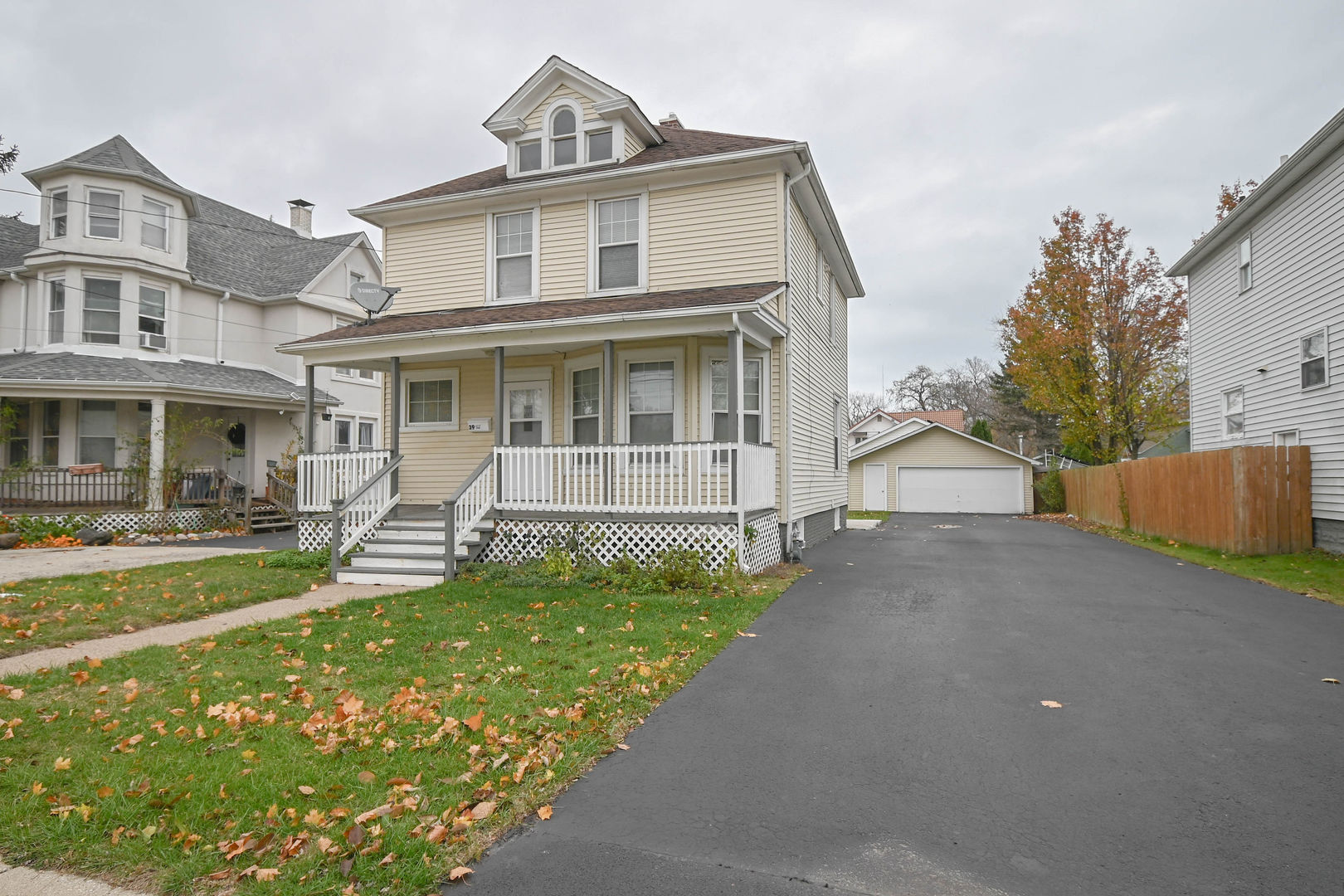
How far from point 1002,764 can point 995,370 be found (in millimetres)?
60383

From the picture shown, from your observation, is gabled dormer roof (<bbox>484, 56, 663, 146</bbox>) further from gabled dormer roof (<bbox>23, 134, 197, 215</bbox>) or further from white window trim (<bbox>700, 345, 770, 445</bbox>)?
gabled dormer roof (<bbox>23, 134, 197, 215</bbox>)

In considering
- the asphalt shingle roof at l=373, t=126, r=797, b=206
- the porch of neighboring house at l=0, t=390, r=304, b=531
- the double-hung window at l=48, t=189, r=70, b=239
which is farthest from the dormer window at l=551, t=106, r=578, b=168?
the double-hung window at l=48, t=189, r=70, b=239

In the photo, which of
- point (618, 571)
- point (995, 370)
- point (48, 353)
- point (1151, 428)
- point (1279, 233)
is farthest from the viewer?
point (995, 370)

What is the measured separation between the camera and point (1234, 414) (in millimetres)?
16938

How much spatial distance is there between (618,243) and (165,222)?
579 inches

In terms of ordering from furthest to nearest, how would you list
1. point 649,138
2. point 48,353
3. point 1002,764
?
point 48,353, point 649,138, point 1002,764

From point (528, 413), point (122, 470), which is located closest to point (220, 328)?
point (122, 470)

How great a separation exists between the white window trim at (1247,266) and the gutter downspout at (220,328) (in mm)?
26263

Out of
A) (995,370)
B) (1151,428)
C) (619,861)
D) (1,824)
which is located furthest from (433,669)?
(995,370)

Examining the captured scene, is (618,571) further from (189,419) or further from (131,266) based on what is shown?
(131,266)

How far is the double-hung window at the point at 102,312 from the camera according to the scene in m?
18.3

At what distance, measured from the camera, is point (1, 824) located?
313cm

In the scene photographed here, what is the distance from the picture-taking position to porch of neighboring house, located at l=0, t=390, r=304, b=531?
1694 centimetres

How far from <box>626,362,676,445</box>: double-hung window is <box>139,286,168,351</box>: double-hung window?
14809mm
